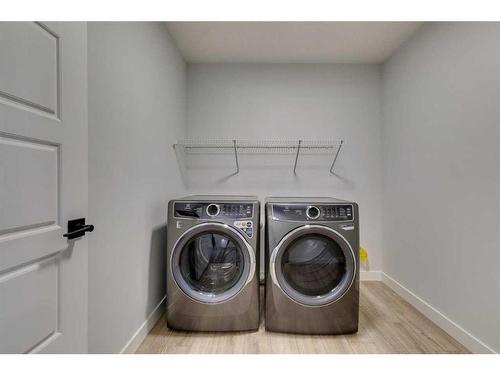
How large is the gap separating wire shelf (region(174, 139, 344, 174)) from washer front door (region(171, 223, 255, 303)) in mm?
1082

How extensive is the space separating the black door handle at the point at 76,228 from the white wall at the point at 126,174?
169mm

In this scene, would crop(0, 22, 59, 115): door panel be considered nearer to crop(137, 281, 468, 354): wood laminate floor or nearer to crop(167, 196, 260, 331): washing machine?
crop(167, 196, 260, 331): washing machine

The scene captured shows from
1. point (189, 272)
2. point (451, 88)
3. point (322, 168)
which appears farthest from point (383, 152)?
point (189, 272)

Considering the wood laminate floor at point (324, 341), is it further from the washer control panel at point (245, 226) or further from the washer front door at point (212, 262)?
the washer control panel at point (245, 226)

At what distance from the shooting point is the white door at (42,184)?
2.38 ft

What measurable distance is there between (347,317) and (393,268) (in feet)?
3.42

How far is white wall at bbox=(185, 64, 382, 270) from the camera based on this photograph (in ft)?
8.68

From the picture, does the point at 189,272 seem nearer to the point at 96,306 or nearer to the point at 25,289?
the point at 96,306

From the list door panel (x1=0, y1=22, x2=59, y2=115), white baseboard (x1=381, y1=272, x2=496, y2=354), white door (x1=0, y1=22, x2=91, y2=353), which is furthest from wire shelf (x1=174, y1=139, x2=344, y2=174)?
door panel (x1=0, y1=22, x2=59, y2=115)

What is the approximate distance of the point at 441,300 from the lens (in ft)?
5.87

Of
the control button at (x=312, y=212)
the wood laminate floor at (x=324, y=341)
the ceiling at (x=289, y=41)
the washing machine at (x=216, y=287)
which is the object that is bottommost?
the wood laminate floor at (x=324, y=341)

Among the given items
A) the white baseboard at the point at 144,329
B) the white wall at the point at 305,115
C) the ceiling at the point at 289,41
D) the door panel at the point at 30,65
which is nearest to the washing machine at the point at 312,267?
the white baseboard at the point at 144,329

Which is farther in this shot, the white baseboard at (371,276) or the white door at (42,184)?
the white baseboard at (371,276)

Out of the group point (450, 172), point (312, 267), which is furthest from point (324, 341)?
point (450, 172)
